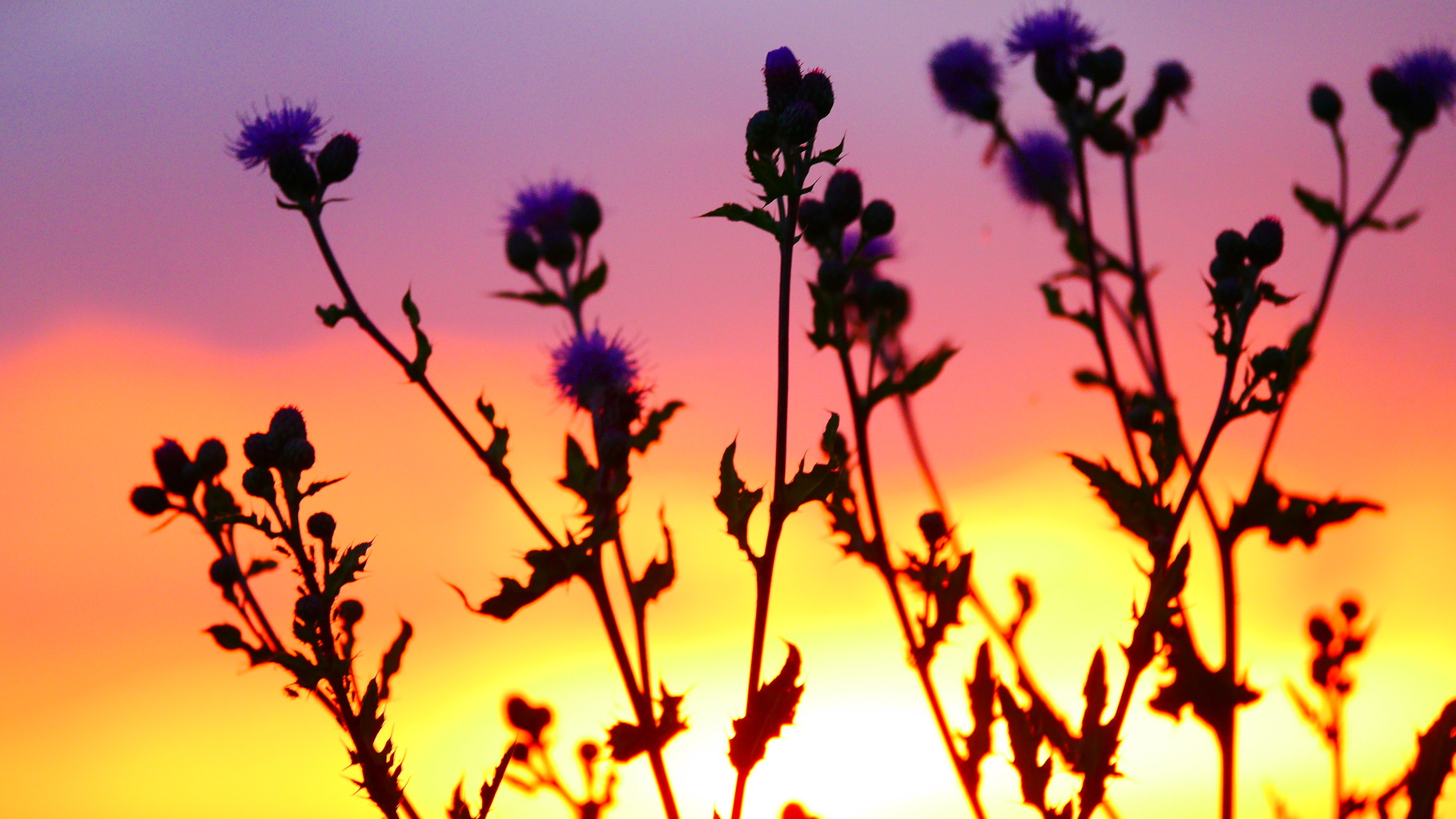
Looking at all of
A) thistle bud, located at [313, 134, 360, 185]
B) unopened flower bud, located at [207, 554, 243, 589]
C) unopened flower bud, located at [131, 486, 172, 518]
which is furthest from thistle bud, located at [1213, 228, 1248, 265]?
unopened flower bud, located at [131, 486, 172, 518]

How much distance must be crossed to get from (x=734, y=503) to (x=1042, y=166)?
1.96 meters

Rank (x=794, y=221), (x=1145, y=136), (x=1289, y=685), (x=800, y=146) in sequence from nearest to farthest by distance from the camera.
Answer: (x=794, y=221)
(x=800, y=146)
(x=1289, y=685)
(x=1145, y=136)

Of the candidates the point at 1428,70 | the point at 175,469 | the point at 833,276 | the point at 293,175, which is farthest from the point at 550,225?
the point at 1428,70

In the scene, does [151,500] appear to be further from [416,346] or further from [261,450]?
[416,346]

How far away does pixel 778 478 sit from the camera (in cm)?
142

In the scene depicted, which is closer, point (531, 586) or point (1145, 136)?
point (531, 586)

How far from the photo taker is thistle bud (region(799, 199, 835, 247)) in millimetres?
2031

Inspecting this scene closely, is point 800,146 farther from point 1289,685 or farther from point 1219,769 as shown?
point 1289,685

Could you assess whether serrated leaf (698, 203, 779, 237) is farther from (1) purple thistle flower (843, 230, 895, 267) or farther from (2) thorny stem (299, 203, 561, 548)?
(1) purple thistle flower (843, 230, 895, 267)

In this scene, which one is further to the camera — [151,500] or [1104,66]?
[1104,66]

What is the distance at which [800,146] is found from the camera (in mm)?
1564

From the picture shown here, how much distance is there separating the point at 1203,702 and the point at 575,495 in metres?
1.19

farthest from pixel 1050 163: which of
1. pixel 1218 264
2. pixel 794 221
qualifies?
pixel 794 221

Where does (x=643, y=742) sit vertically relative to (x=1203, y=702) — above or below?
below
